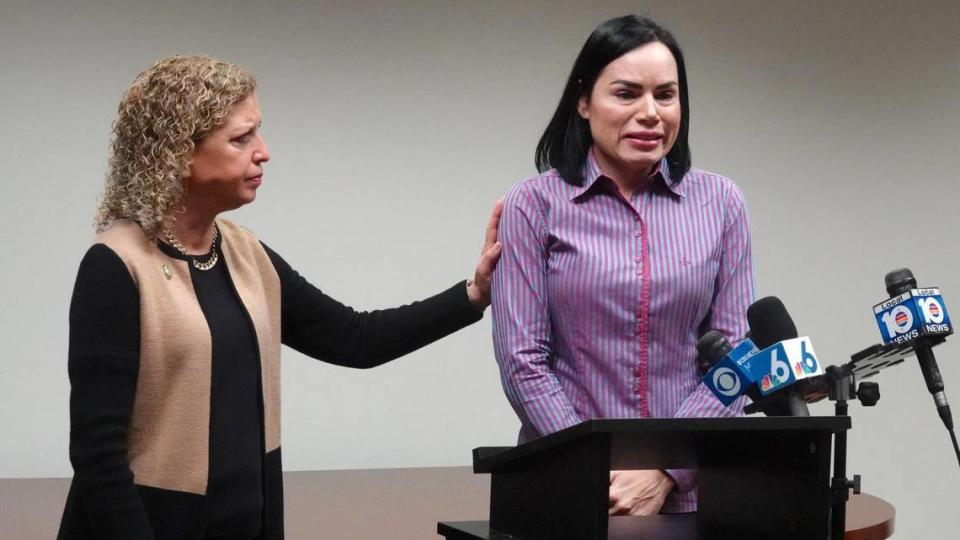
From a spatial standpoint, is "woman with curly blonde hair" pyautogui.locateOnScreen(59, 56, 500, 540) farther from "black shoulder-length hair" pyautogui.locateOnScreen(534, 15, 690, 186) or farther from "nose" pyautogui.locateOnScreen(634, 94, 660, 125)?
"nose" pyautogui.locateOnScreen(634, 94, 660, 125)

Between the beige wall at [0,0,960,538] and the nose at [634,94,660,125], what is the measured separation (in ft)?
8.05

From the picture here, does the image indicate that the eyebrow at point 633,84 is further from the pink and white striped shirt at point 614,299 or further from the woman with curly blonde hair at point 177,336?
the woman with curly blonde hair at point 177,336

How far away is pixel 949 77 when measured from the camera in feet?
16.4

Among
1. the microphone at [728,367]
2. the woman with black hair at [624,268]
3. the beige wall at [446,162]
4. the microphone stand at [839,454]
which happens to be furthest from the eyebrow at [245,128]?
the beige wall at [446,162]

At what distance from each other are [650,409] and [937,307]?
478 mm

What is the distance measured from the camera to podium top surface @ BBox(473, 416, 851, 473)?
1.33 meters

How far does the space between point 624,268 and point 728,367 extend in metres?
0.36

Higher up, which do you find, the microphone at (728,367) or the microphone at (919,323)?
the microphone at (919,323)

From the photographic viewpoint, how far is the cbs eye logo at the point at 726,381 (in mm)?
1452

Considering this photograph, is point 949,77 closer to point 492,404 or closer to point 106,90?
point 492,404

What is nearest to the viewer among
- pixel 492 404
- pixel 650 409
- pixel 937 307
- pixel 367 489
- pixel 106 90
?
pixel 937 307

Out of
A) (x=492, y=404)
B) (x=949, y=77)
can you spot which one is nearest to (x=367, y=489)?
(x=492, y=404)

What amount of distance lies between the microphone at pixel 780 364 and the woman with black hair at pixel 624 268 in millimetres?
298

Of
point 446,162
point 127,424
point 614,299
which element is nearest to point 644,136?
point 614,299
